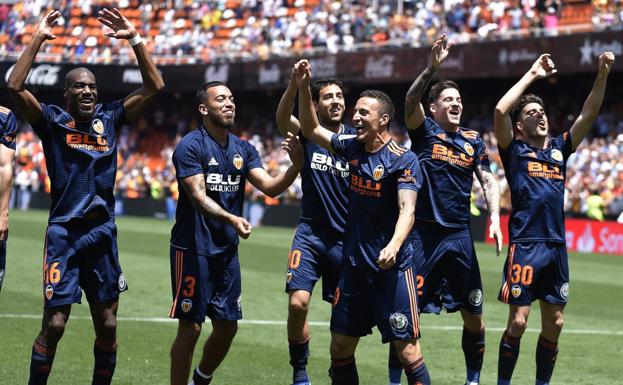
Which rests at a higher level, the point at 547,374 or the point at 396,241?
the point at 396,241

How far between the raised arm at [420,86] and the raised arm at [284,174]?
3.54 ft

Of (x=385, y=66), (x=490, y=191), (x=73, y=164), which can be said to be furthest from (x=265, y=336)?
(x=385, y=66)

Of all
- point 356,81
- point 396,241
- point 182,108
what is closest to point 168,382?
point 396,241

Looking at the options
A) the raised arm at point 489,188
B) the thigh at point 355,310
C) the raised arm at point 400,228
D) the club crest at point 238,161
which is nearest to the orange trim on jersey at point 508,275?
the raised arm at point 489,188

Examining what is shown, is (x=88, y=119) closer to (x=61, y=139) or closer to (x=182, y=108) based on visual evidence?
(x=61, y=139)

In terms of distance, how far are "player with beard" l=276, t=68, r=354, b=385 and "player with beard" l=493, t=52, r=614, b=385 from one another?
141 cm

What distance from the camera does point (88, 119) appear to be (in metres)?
8.56

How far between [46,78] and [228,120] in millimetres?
38637

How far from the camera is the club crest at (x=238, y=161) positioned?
8.77 metres

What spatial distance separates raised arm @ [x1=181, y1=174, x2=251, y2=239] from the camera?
7859 millimetres

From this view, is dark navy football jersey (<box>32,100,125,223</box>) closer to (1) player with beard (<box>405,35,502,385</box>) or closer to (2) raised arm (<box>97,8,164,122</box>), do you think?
(2) raised arm (<box>97,8,164,122</box>)

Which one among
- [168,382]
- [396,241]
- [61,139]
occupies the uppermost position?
[61,139]

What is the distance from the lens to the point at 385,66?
123 feet

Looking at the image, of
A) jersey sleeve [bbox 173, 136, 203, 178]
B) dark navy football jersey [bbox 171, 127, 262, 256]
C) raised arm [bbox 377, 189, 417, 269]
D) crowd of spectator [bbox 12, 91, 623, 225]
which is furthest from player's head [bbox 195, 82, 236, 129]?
crowd of spectator [bbox 12, 91, 623, 225]
